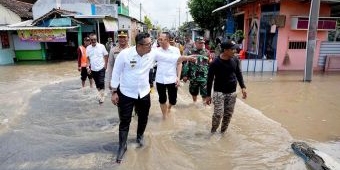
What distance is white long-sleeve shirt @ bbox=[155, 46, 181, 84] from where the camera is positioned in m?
6.49

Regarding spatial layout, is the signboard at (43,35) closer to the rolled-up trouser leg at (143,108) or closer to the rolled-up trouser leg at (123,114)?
the rolled-up trouser leg at (143,108)

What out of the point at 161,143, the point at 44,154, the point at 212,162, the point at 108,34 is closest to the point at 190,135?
the point at 161,143

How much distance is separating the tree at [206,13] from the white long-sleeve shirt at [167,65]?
2271cm

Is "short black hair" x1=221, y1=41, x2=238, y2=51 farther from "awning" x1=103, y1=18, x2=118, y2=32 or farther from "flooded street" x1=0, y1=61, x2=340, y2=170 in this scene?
"awning" x1=103, y1=18, x2=118, y2=32

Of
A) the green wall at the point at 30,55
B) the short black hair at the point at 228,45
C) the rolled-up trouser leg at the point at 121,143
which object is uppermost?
the short black hair at the point at 228,45

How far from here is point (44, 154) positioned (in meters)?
5.12

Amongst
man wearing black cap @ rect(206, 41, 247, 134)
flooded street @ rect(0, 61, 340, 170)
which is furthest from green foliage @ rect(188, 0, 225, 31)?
man wearing black cap @ rect(206, 41, 247, 134)

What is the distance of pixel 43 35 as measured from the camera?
19828 mm

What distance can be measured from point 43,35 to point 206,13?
15006 mm

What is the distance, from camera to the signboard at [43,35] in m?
19.6

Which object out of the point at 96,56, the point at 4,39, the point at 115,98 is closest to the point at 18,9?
the point at 4,39

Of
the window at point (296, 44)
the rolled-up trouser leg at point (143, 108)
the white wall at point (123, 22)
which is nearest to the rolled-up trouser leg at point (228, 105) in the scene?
the rolled-up trouser leg at point (143, 108)

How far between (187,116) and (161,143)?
1.84 meters

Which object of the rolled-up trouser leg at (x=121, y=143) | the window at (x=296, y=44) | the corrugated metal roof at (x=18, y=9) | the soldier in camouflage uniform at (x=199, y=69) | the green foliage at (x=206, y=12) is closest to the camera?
the rolled-up trouser leg at (x=121, y=143)
